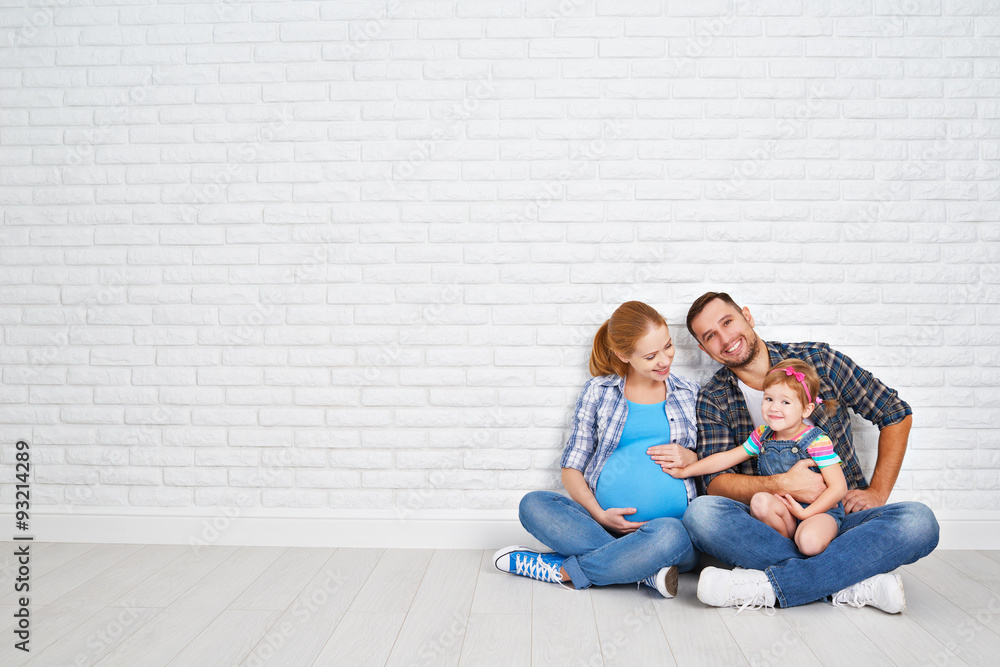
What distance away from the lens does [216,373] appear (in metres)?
2.53

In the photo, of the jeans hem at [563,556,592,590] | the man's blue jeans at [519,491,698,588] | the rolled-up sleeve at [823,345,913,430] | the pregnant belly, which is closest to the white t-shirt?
the rolled-up sleeve at [823,345,913,430]

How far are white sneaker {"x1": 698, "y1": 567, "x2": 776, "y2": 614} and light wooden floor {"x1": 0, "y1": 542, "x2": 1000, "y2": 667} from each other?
4 centimetres

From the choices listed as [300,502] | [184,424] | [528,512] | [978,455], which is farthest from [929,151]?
[184,424]

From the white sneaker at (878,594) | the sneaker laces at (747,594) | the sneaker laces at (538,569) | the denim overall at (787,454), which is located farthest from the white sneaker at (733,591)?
the sneaker laces at (538,569)

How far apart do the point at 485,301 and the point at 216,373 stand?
109 cm

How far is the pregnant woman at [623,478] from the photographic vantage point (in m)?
2.00

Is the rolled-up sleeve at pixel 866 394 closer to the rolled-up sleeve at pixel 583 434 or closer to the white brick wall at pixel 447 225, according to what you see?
the white brick wall at pixel 447 225

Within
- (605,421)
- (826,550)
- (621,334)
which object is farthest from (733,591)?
(621,334)

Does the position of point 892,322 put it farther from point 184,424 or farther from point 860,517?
point 184,424

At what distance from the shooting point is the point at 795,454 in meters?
2.04

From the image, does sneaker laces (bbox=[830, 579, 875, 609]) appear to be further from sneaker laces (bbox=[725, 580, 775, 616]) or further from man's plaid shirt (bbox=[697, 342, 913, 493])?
man's plaid shirt (bbox=[697, 342, 913, 493])

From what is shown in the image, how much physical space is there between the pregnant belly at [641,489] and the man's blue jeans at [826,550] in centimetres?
15

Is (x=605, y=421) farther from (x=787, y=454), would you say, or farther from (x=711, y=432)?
(x=787, y=454)

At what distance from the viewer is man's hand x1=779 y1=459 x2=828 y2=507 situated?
2.01 m
